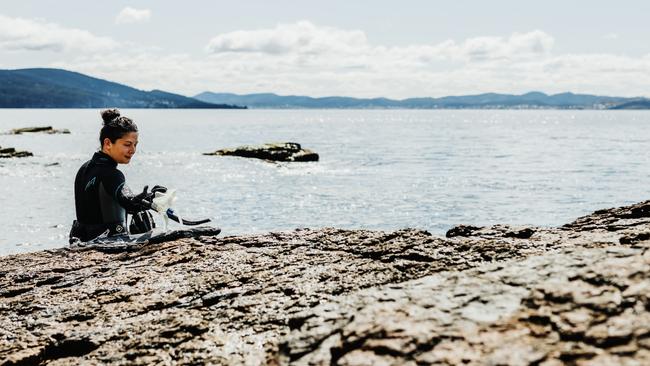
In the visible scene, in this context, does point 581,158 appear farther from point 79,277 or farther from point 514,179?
point 79,277

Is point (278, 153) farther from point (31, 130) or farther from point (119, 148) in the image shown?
point (31, 130)

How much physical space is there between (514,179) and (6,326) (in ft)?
142

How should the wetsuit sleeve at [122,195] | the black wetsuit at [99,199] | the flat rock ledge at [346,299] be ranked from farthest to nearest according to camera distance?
the black wetsuit at [99,199] → the wetsuit sleeve at [122,195] → the flat rock ledge at [346,299]

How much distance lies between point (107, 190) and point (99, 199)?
19 centimetres

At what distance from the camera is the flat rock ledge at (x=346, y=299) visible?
2.87 meters

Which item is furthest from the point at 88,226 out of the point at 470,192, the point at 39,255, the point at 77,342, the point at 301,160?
the point at 301,160

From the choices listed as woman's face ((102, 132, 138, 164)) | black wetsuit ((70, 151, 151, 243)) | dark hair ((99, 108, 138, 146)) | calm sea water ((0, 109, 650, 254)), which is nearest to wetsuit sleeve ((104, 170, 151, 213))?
black wetsuit ((70, 151, 151, 243))

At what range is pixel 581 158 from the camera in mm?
63406

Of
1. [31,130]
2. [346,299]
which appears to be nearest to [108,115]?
[346,299]

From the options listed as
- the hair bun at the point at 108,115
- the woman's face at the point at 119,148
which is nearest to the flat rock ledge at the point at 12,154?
the hair bun at the point at 108,115

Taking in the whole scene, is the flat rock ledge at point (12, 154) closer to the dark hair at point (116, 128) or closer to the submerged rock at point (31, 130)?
the submerged rock at point (31, 130)

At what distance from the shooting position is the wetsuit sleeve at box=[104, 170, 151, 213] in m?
7.20

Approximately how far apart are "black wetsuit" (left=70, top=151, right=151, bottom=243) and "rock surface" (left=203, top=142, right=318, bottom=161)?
50.9 meters

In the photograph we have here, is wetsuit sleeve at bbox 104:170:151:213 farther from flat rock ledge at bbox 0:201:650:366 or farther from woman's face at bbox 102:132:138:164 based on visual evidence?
flat rock ledge at bbox 0:201:650:366
